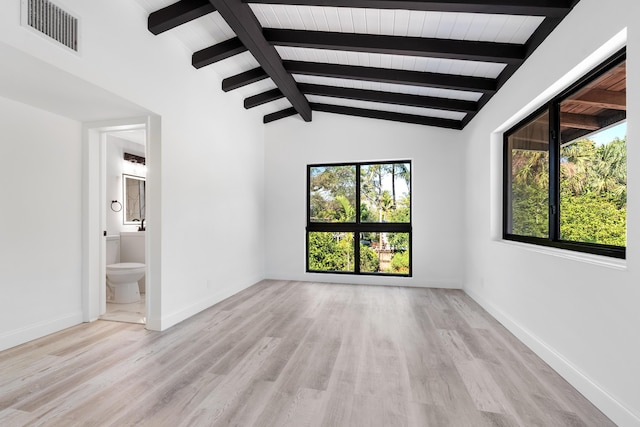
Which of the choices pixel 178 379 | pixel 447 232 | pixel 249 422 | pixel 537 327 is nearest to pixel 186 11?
pixel 178 379

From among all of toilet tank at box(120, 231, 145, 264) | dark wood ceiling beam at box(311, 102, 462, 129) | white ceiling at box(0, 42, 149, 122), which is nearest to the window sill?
dark wood ceiling beam at box(311, 102, 462, 129)

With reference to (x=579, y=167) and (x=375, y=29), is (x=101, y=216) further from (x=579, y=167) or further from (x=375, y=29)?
(x=579, y=167)

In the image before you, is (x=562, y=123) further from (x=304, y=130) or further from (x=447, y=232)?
(x=304, y=130)

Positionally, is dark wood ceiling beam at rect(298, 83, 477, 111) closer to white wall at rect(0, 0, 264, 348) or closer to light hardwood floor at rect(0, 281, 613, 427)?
white wall at rect(0, 0, 264, 348)

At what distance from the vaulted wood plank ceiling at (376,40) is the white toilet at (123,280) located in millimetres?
2475

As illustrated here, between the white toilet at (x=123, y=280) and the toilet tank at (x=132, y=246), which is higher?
the toilet tank at (x=132, y=246)

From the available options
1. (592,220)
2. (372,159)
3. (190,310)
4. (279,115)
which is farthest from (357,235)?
(592,220)

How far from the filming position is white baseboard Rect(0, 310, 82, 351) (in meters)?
2.48

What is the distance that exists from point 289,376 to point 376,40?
2807mm

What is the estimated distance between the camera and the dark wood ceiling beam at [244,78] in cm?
376

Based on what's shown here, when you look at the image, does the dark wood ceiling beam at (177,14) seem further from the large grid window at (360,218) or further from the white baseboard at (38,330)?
the large grid window at (360,218)

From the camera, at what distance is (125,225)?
4.62 metres

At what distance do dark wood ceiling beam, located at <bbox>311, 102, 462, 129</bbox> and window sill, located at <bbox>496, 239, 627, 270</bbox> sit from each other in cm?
226

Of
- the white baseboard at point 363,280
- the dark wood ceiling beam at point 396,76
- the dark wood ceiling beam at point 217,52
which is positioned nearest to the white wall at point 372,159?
the white baseboard at point 363,280
